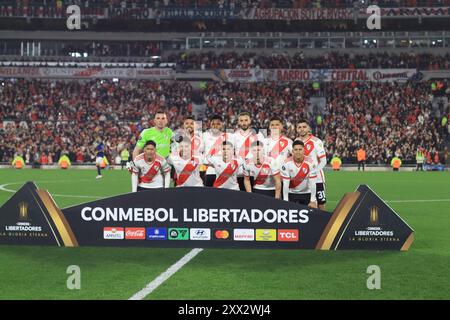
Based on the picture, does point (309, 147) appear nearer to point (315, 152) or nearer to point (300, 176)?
point (315, 152)

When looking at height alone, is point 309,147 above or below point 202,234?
above

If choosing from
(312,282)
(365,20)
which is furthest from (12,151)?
(312,282)

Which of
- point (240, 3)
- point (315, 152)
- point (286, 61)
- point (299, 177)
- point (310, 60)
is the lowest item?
point (299, 177)

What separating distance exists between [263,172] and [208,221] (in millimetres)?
1928

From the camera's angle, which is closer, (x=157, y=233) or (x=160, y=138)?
(x=157, y=233)

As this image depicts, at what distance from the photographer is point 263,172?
11.3 m

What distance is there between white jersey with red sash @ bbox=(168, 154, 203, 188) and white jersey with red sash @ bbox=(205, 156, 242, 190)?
40 cm

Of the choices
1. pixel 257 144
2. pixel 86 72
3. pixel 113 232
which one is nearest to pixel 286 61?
pixel 86 72

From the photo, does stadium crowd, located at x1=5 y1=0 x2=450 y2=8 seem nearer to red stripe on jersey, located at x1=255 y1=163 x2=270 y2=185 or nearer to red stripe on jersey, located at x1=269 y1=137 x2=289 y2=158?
red stripe on jersey, located at x1=269 y1=137 x2=289 y2=158

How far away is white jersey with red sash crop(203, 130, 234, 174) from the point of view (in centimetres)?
1125

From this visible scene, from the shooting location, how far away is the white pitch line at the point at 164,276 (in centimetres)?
691

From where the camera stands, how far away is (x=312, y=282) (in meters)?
7.59

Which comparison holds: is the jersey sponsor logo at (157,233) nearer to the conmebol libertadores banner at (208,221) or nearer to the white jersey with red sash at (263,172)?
the conmebol libertadores banner at (208,221)

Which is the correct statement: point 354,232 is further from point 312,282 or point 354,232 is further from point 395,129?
point 395,129
